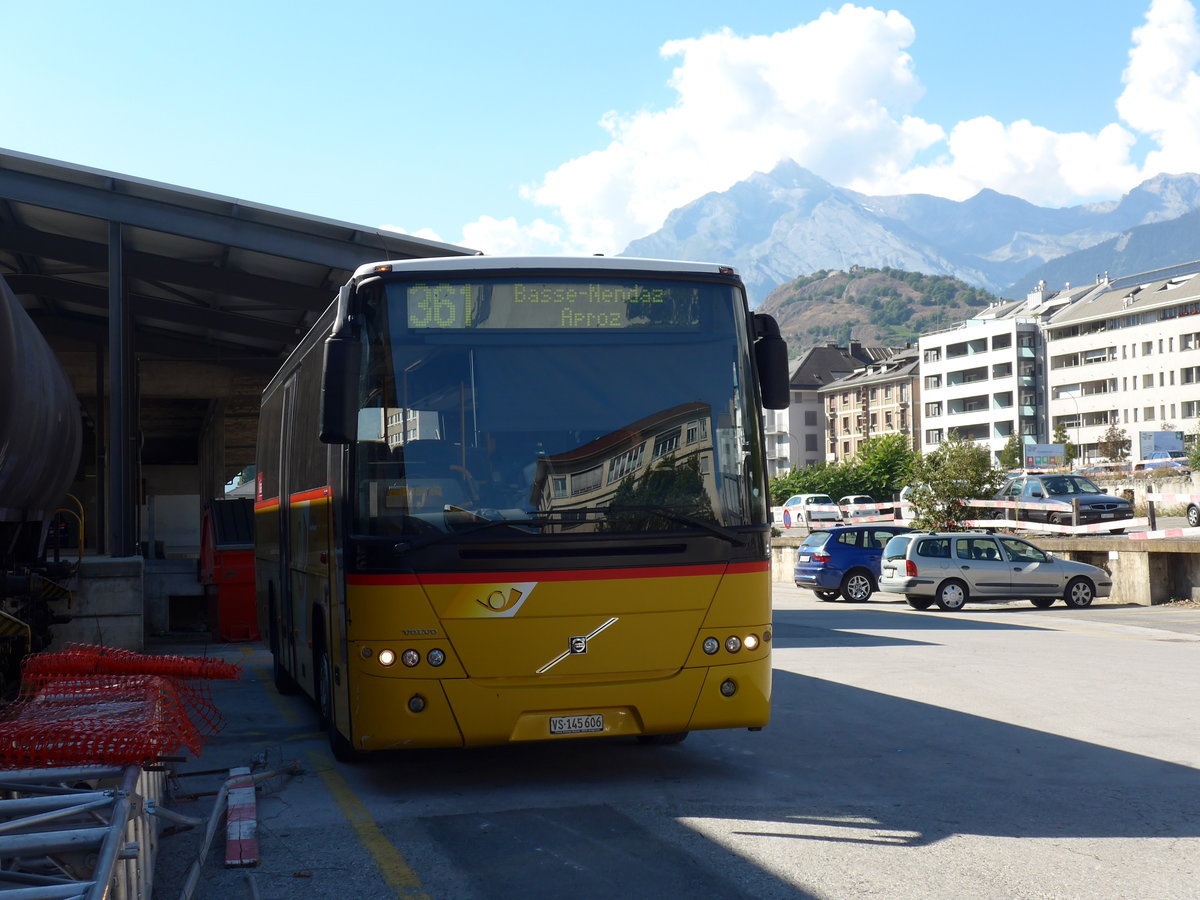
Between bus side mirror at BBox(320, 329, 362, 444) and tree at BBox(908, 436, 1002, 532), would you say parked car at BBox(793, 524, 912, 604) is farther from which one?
bus side mirror at BBox(320, 329, 362, 444)

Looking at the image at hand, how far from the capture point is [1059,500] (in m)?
42.6

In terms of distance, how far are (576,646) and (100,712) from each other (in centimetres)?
260

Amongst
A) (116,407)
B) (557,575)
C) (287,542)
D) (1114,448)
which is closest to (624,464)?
(557,575)

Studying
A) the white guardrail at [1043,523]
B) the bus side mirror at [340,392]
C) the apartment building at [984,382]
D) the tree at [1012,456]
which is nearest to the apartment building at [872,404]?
the apartment building at [984,382]

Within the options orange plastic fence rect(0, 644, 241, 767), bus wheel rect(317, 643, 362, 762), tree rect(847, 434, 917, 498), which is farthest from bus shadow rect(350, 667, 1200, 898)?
tree rect(847, 434, 917, 498)

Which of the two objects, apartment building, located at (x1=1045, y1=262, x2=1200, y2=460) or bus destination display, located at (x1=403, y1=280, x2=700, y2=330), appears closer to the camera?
bus destination display, located at (x1=403, y1=280, x2=700, y2=330)

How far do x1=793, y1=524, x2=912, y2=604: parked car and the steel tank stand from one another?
19590 millimetres

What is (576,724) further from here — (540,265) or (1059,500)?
(1059,500)

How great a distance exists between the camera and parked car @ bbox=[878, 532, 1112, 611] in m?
27.1

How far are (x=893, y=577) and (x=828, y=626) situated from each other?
552cm

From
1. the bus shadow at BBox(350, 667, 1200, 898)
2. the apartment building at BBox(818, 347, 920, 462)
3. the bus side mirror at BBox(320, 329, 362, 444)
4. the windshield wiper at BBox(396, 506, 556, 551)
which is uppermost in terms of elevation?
the apartment building at BBox(818, 347, 920, 462)

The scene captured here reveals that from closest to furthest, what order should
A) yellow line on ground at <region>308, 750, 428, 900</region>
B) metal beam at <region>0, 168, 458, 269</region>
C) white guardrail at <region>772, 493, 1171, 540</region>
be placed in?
yellow line on ground at <region>308, 750, 428, 900</region> → metal beam at <region>0, 168, 458, 269</region> → white guardrail at <region>772, 493, 1171, 540</region>

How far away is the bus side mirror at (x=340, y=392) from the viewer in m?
7.61

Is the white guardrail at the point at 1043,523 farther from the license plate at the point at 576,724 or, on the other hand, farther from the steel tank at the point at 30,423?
the license plate at the point at 576,724
